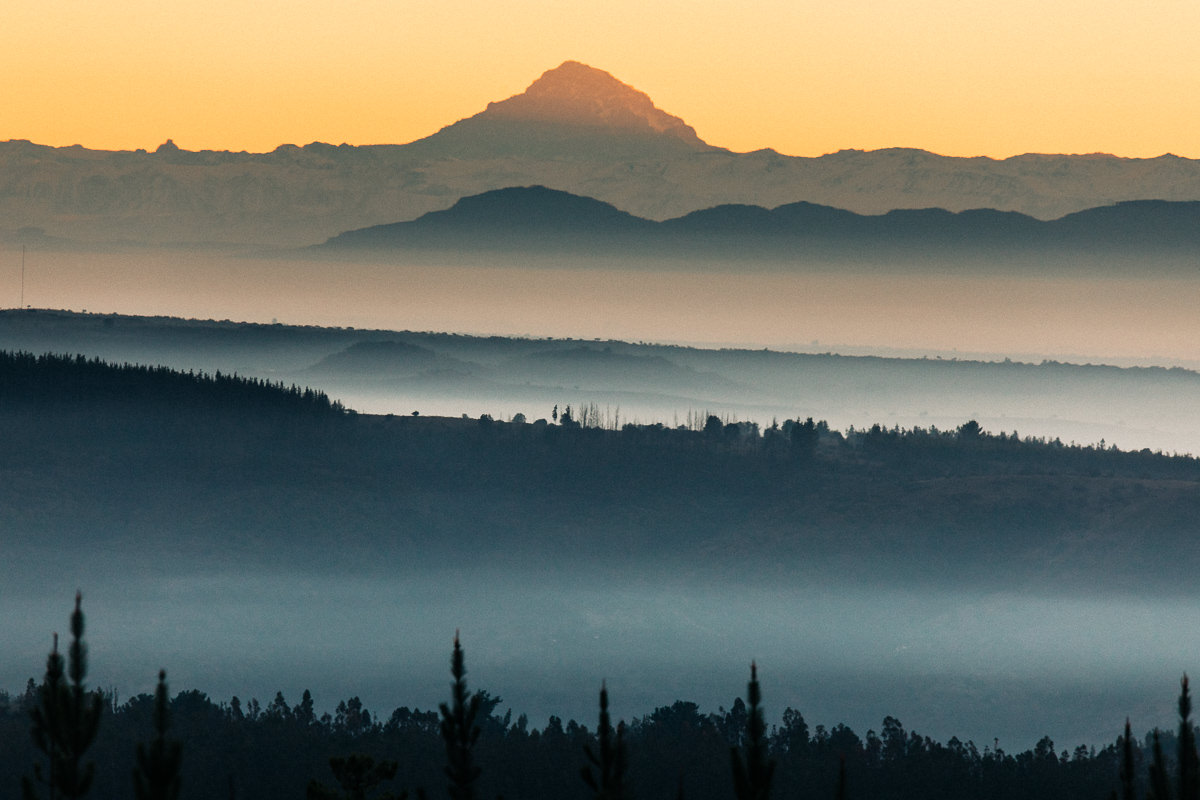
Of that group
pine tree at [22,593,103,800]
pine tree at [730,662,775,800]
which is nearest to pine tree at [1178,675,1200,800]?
pine tree at [730,662,775,800]

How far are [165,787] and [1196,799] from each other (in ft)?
104

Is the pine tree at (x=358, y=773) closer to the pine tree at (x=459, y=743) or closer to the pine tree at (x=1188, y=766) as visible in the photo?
the pine tree at (x=459, y=743)

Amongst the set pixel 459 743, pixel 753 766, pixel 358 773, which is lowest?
pixel 358 773

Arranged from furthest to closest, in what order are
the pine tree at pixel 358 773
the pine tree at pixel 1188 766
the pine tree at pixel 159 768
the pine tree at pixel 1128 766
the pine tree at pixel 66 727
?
the pine tree at pixel 358 773, the pine tree at pixel 1188 766, the pine tree at pixel 1128 766, the pine tree at pixel 66 727, the pine tree at pixel 159 768

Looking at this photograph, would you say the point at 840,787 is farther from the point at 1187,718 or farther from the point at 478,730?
the point at 478,730

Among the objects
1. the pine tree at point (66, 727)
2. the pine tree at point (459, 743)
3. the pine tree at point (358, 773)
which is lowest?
the pine tree at point (358, 773)

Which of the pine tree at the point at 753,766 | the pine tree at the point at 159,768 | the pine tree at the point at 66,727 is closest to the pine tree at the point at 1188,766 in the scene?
the pine tree at the point at 753,766

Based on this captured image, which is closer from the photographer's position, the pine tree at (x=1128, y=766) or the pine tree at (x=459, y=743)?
the pine tree at (x=1128, y=766)

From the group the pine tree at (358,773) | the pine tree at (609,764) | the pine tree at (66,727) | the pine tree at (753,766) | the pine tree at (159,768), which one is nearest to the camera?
the pine tree at (159,768)

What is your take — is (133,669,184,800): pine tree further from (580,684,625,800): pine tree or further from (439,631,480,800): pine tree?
(439,631,480,800): pine tree

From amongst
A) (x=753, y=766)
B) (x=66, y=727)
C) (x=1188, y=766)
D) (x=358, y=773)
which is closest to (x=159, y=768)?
(x=66, y=727)

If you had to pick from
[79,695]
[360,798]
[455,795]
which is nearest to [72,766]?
[79,695]

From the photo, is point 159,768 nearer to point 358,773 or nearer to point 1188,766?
point 1188,766

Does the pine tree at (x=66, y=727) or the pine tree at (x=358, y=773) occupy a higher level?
the pine tree at (x=66, y=727)
